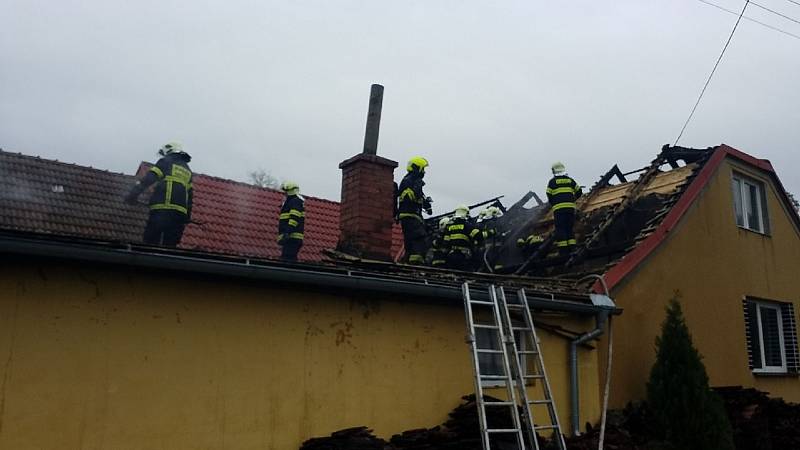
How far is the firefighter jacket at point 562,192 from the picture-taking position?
411 inches

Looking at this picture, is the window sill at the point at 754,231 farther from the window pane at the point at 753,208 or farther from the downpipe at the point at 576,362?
the downpipe at the point at 576,362

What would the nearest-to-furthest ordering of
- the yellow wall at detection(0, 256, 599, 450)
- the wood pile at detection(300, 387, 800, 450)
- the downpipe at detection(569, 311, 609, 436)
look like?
the yellow wall at detection(0, 256, 599, 450) < the wood pile at detection(300, 387, 800, 450) < the downpipe at detection(569, 311, 609, 436)

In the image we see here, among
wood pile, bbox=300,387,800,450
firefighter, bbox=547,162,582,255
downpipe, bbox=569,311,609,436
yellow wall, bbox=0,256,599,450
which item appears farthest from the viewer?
firefighter, bbox=547,162,582,255

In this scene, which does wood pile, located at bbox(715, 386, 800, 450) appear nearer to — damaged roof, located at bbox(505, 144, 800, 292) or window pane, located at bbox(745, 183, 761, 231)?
damaged roof, located at bbox(505, 144, 800, 292)

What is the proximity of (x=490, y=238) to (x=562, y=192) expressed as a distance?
1.85 metres

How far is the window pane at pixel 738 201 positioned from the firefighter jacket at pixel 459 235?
4.24 m

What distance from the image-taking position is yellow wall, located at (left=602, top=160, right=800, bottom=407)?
8.90 meters

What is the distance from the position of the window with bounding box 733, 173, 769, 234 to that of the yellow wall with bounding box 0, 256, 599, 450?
6.63 meters

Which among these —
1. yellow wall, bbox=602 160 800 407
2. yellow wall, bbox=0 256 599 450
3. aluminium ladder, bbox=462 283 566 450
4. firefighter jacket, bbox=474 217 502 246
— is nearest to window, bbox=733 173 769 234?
yellow wall, bbox=602 160 800 407

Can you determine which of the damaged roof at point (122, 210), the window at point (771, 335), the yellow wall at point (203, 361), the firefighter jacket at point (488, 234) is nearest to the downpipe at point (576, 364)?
the yellow wall at point (203, 361)

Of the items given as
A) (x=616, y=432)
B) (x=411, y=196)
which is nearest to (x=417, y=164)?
(x=411, y=196)

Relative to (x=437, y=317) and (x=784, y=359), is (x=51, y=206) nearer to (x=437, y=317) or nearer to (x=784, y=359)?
(x=437, y=317)

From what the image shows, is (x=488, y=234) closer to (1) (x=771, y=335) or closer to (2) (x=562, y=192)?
(2) (x=562, y=192)

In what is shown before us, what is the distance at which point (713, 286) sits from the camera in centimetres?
1020
